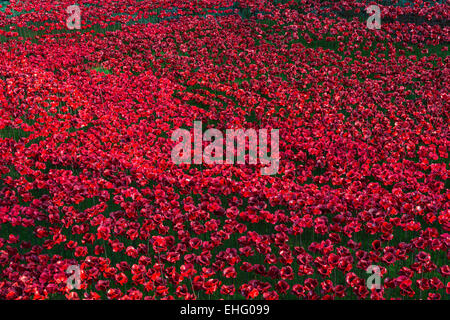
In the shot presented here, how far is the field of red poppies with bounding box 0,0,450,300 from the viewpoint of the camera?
18.2 feet

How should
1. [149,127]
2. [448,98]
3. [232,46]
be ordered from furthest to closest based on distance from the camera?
1. [232,46]
2. [448,98]
3. [149,127]

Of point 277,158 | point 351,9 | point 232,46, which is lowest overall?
point 277,158

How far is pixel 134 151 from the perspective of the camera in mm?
8570

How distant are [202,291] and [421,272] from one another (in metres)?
3.41

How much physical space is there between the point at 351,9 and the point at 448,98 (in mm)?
8796

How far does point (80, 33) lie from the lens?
16875 mm

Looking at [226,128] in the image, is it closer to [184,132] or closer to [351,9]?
Result: [184,132]

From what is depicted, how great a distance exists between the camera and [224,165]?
26.4 ft

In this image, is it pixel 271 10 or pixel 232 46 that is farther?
pixel 271 10

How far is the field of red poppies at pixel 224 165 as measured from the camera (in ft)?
18.2

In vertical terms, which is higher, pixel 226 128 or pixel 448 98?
pixel 448 98

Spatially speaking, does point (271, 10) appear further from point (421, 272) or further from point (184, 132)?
point (421, 272)
